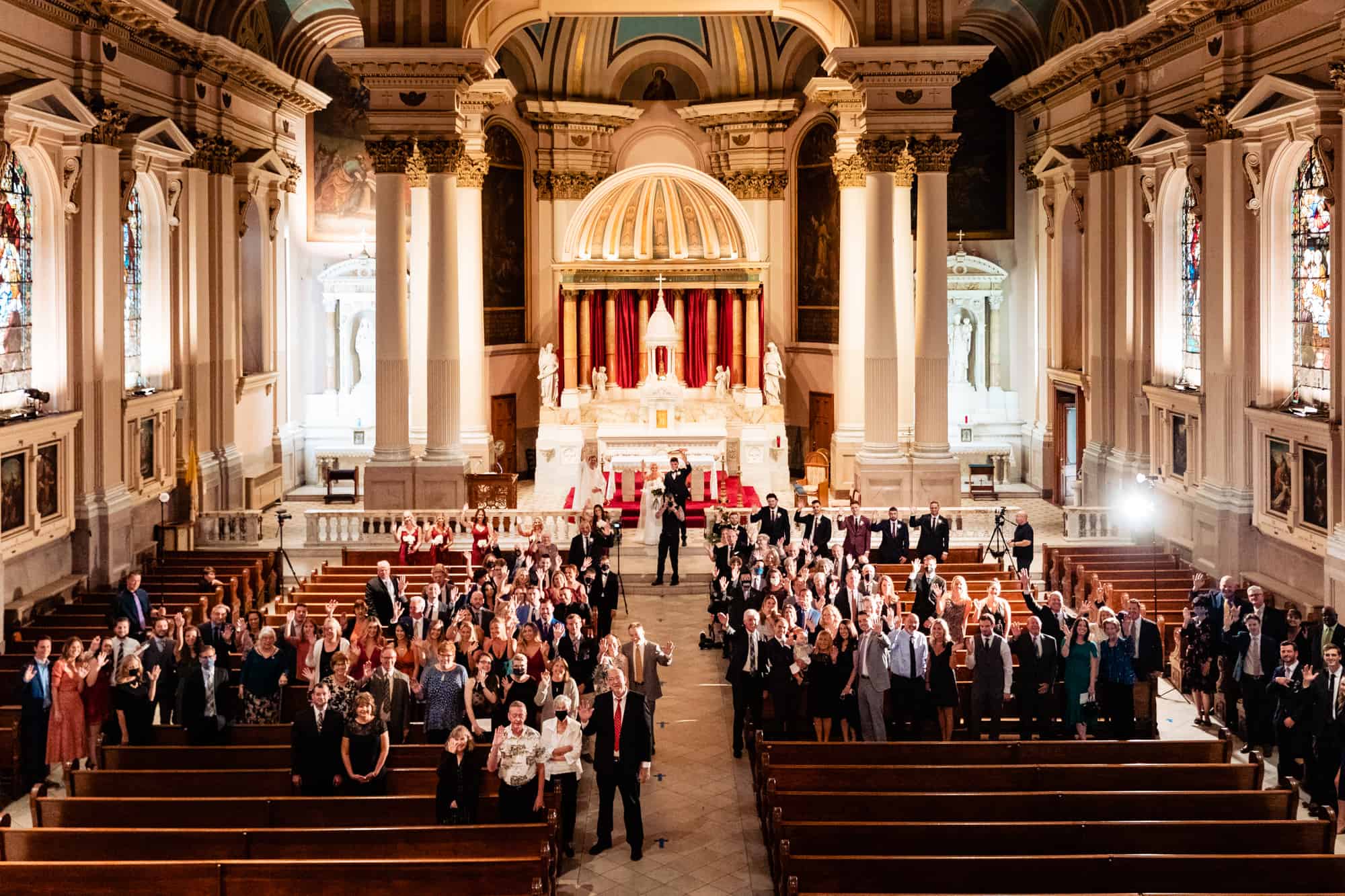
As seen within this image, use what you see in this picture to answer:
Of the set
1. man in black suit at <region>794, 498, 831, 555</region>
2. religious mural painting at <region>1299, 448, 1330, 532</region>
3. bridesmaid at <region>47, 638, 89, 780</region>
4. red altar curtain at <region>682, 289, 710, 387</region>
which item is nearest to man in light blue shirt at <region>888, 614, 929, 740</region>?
man in black suit at <region>794, 498, 831, 555</region>

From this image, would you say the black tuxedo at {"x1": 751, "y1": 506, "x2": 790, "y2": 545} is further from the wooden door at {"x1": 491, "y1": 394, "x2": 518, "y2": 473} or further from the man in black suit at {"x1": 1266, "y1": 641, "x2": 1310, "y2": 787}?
the wooden door at {"x1": 491, "y1": 394, "x2": 518, "y2": 473}

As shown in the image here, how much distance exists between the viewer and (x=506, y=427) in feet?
115

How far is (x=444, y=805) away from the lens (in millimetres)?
11008

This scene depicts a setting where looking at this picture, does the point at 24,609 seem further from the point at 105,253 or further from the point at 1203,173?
the point at 1203,173

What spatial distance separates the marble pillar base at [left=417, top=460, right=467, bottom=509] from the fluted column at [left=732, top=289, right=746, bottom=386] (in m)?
10.4

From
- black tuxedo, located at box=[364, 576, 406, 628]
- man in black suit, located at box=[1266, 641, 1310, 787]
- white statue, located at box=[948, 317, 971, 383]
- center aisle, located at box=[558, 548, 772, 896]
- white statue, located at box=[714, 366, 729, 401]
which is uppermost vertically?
A: white statue, located at box=[948, 317, 971, 383]

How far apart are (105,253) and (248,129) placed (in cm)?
803

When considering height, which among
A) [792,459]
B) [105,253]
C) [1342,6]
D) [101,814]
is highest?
[1342,6]

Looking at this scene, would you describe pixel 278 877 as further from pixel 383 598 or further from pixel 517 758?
pixel 383 598

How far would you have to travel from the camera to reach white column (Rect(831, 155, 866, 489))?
3112 centimetres

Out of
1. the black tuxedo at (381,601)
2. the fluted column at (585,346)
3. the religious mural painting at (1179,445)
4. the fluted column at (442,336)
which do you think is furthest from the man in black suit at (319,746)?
the fluted column at (585,346)

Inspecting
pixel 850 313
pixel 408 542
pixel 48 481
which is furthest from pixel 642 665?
pixel 850 313

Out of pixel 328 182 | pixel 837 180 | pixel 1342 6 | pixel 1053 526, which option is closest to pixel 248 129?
pixel 328 182

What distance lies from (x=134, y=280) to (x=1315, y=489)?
753 inches
